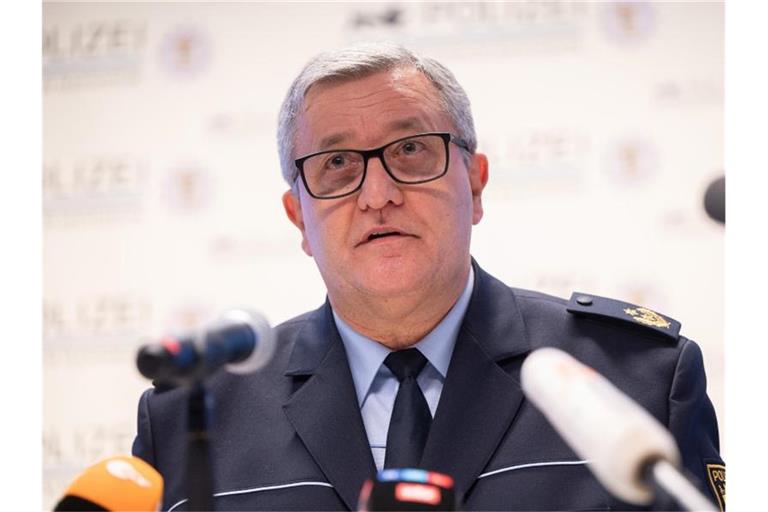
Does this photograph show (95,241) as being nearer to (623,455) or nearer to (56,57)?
(56,57)

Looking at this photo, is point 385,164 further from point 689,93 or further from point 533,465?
point 689,93

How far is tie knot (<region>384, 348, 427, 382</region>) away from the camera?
2229mm

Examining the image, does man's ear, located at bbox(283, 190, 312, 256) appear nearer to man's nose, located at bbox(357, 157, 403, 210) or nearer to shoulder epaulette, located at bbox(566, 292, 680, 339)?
man's nose, located at bbox(357, 157, 403, 210)

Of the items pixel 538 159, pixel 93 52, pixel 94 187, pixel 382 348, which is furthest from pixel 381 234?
pixel 93 52

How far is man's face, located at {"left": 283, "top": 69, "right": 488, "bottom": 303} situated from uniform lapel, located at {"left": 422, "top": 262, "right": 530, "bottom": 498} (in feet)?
0.39

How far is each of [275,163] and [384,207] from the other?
6.21 ft

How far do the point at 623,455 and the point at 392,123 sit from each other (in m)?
1.35

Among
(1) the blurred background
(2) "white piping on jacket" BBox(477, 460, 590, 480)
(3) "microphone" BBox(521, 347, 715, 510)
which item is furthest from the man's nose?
(1) the blurred background

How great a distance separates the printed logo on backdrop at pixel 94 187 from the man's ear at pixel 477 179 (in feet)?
6.76

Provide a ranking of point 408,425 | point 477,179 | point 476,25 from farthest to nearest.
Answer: point 476,25 < point 477,179 < point 408,425

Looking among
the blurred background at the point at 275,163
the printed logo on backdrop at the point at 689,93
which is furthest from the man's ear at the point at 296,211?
the printed logo on backdrop at the point at 689,93

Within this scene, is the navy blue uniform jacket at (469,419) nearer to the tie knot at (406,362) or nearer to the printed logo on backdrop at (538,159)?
the tie knot at (406,362)

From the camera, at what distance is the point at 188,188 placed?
4070mm

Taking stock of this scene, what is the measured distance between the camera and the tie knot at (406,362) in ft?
7.31
